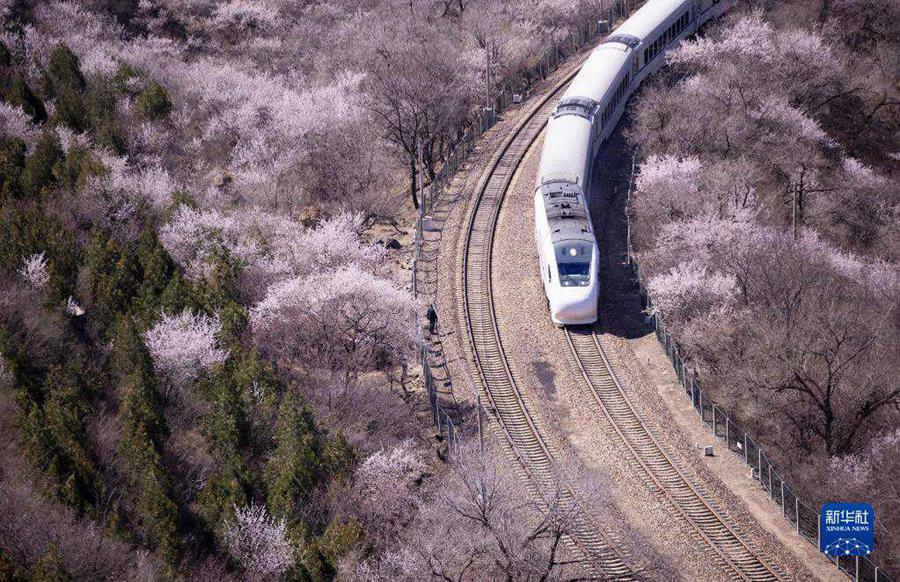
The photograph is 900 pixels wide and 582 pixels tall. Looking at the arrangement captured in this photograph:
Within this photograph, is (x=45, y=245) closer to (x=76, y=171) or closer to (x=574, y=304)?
(x=76, y=171)

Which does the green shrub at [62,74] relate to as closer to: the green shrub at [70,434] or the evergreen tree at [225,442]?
the green shrub at [70,434]

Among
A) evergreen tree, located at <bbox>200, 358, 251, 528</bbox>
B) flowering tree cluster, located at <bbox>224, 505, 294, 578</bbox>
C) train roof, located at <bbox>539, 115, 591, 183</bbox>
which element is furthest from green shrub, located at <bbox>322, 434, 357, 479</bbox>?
train roof, located at <bbox>539, 115, 591, 183</bbox>

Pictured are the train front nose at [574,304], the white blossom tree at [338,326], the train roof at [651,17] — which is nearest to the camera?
the white blossom tree at [338,326]

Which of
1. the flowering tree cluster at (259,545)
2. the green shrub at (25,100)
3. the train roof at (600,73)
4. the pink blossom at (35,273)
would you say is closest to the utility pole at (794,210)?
the train roof at (600,73)

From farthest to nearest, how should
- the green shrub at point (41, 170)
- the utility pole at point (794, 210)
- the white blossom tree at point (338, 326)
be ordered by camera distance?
the utility pole at point (794, 210) → the green shrub at point (41, 170) → the white blossom tree at point (338, 326)

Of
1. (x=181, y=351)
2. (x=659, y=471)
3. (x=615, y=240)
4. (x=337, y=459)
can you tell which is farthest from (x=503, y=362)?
(x=181, y=351)

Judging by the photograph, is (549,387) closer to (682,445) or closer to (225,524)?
(682,445)
